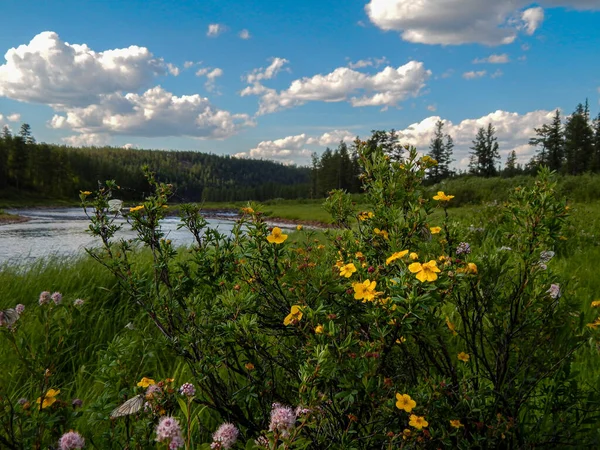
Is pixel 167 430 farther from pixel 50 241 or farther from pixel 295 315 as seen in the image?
pixel 50 241

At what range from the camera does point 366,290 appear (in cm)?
158

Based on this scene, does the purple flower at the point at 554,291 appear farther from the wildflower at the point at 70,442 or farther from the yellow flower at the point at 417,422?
the wildflower at the point at 70,442

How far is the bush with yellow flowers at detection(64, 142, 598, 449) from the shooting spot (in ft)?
5.11

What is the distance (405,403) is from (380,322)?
0.32 metres

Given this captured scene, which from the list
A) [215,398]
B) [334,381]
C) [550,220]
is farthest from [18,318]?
[550,220]

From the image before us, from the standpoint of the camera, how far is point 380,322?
1.61 meters

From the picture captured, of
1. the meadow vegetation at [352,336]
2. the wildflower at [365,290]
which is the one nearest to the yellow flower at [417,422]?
the meadow vegetation at [352,336]

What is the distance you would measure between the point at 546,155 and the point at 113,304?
255 feet

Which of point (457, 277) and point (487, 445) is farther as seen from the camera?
point (487, 445)

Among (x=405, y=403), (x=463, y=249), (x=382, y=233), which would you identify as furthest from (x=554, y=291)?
(x=405, y=403)

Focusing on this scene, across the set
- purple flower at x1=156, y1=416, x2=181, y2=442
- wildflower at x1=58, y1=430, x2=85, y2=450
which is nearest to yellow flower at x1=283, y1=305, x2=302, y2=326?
purple flower at x1=156, y1=416, x2=181, y2=442

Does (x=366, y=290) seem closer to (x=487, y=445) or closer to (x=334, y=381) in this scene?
(x=334, y=381)

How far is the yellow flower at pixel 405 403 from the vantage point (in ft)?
5.03

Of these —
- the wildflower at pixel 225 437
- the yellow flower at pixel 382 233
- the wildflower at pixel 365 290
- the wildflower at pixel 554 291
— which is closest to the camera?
the wildflower at pixel 225 437
